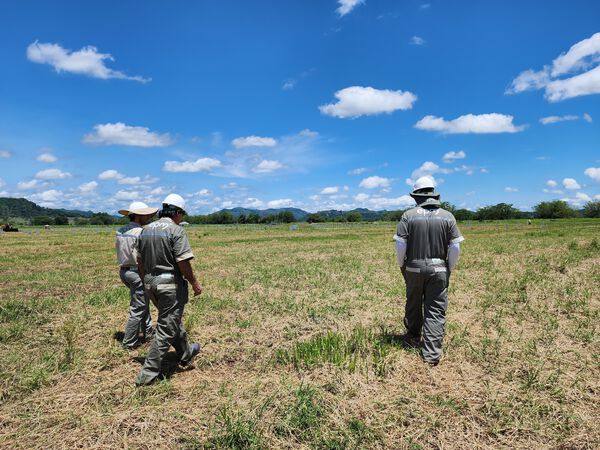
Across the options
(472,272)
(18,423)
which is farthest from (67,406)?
(472,272)

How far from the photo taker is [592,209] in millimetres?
121500

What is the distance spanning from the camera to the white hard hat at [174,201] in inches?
183

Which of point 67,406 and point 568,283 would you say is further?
point 568,283

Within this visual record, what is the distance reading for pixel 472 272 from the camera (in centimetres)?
1180

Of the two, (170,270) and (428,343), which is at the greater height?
(170,270)

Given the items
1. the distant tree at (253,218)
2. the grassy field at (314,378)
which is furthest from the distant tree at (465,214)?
the grassy field at (314,378)

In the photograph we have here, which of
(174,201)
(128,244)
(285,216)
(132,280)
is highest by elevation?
(285,216)

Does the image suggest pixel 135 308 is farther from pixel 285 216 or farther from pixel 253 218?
pixel 285 216

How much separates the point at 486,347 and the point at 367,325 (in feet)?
6.65

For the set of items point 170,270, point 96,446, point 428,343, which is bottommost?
point 96,446

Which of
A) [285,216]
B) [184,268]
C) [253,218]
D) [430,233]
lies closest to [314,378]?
[184,268]

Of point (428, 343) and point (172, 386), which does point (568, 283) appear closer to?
point (428, 343)

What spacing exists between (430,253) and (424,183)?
1.00m

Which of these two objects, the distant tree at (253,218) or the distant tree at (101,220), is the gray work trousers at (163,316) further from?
the distant tree at (253,218)
